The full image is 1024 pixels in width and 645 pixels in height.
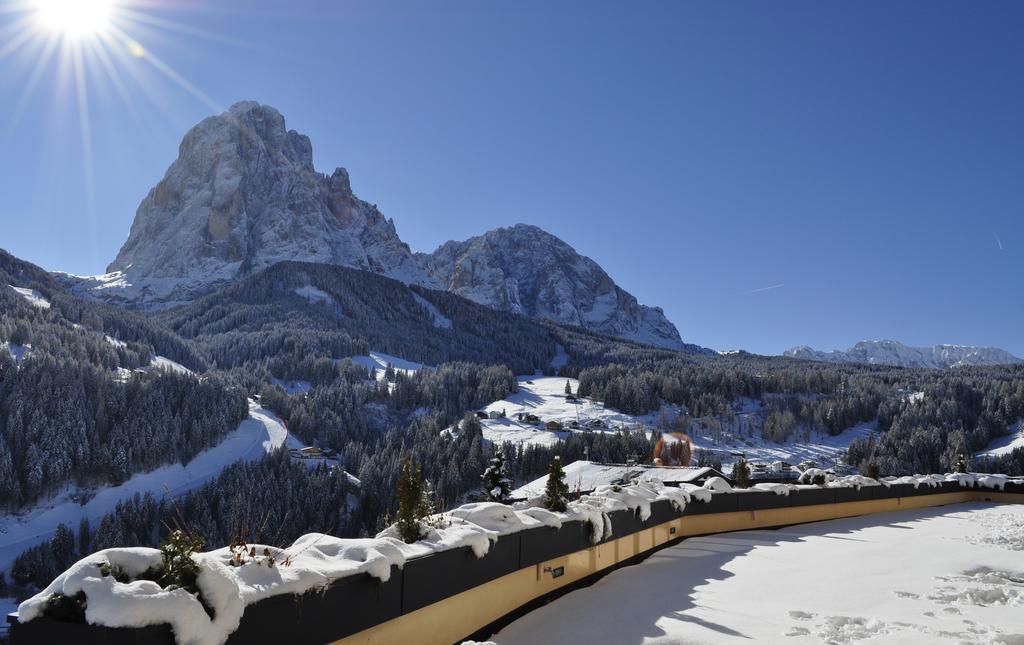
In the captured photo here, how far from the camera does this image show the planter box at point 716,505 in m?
16.7

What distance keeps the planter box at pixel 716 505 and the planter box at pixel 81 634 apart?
14.0 meters

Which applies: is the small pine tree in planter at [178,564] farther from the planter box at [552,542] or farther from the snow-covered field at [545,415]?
the snow-covered field at [545,415]

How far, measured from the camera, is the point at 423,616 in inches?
276

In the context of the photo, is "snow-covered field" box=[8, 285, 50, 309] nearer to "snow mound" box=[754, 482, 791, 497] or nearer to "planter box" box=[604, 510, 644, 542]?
"snow mound" box=[754, 482, 791, 497]

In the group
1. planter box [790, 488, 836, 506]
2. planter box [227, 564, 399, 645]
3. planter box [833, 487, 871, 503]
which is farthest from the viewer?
planter box [833, 487, 871, 503]

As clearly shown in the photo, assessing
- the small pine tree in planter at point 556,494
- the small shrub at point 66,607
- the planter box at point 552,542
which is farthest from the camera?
the small pine tree in planter at point 556,494

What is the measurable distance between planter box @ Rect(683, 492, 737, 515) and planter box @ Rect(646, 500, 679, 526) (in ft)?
3.03

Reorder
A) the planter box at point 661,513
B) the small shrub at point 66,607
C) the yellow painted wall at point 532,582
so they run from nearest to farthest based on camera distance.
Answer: the small shrub at point 66,607 < the yellow painted wall at point 532,582 < the planter box at point 661,513

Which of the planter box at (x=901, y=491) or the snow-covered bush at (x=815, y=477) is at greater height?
the snow-covered bush at (x=815, y=477)

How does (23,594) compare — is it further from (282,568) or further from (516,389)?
(516,389)

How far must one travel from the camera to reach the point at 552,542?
10.0m

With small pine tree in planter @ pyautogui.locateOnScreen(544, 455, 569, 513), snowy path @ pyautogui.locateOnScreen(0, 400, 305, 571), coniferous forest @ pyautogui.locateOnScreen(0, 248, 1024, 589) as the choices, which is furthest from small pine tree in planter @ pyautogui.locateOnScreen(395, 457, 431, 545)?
snowy path @ pyautogui.locateOnScreen(0, 400, 305, 571)

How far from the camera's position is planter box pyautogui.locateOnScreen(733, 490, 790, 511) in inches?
703

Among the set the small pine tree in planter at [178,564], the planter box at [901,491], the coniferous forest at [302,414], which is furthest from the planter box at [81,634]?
the coniferous forest at [302,414]
